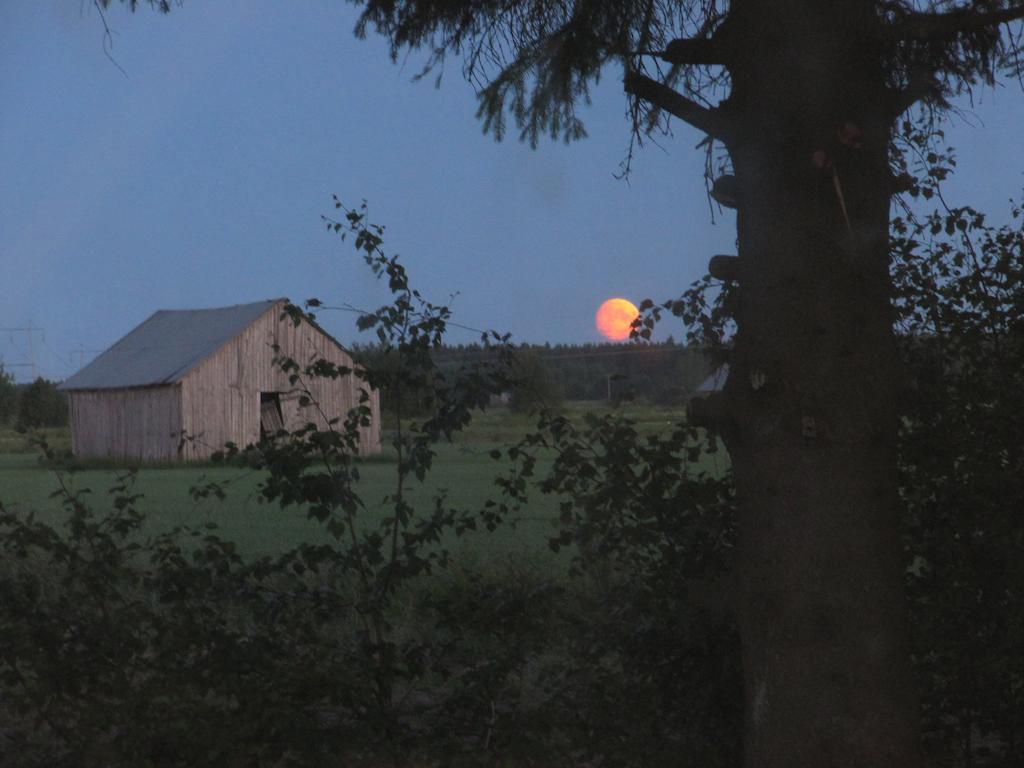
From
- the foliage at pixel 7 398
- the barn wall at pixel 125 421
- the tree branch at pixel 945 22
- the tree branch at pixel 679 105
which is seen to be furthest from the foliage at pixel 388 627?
the foliage at pixel 7 398

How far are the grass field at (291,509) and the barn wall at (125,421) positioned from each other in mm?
5284

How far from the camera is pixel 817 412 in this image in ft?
11.0

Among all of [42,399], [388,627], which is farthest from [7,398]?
[388,627]

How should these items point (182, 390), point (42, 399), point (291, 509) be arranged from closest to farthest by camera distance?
1. point (291, 509)
2. point (182, 390)
3. point (42, 399)

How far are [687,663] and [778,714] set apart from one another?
1063mm

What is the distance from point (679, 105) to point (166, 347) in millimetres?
42422

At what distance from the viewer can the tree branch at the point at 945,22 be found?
3648mm

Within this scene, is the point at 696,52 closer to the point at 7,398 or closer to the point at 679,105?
the point at 679,105

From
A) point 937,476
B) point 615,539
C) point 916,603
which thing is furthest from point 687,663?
point 937,476

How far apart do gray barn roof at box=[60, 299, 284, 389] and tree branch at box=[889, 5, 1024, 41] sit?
1420 inches

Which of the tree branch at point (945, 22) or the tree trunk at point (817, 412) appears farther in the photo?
the tree branch at point (945, 22)

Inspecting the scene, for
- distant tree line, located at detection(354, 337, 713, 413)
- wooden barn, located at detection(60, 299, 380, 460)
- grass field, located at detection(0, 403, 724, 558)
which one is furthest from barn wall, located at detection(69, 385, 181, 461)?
distant tree line, located at detection(354, 337, 713, 413)

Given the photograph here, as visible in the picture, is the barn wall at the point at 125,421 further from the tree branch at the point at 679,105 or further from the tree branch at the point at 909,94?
the tree branch at the point at 909,94

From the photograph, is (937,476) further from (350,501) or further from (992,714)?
(350,501)
